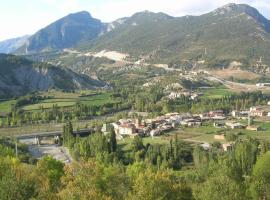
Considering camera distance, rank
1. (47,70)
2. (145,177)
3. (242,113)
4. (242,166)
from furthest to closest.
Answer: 1. (47,70)
2. (242,113)
3. (242,166)
4. (145,177)

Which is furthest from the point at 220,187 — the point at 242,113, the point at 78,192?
the point at 242,113

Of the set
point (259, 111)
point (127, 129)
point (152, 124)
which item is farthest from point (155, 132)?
point (259, 111)

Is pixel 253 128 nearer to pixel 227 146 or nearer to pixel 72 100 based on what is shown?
pixel 227 146

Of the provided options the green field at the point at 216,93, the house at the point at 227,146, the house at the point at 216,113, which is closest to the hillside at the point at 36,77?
the green field at the point at 216,93

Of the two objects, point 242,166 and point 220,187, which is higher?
point 220,187

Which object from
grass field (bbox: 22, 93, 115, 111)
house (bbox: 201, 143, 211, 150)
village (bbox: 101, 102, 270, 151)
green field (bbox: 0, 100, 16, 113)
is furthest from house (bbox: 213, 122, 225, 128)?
green field (bbox: 0, 100, 16, 113)

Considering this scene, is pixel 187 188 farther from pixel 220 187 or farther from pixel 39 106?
pixel 39 106

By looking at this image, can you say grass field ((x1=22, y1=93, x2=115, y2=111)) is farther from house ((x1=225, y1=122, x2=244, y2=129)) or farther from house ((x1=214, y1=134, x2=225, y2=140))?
house ((x1=214, y1=134, x2=225, y2=140))
